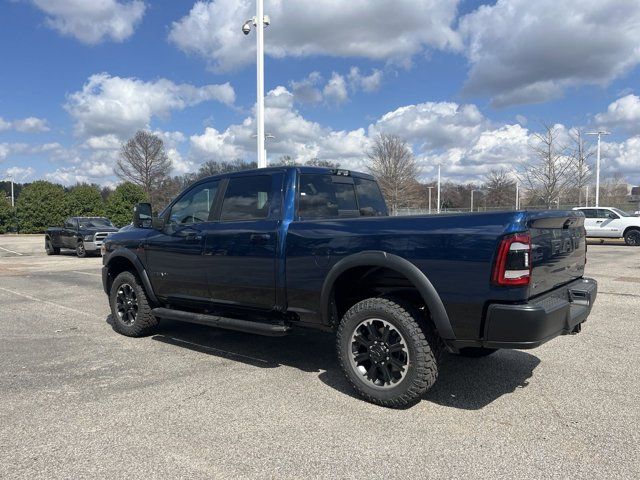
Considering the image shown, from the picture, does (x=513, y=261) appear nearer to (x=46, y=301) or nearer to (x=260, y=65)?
(x=46, y=301)

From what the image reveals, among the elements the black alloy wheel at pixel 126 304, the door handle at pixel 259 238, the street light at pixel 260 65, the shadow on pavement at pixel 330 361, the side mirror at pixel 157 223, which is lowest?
the shadow on pavement at pixel 330 361

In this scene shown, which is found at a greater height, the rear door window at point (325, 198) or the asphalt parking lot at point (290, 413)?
the rear door window at point (325, 198)

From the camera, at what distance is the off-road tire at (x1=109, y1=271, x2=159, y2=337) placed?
6.18 metres

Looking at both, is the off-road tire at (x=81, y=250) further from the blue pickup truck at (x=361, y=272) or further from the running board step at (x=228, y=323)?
the running board step at (x=228, y=323)

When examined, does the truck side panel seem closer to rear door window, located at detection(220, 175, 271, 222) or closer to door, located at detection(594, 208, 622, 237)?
rear door window, located at detection(220, 175, 271, 222)

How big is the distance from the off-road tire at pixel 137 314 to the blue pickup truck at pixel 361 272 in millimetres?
29

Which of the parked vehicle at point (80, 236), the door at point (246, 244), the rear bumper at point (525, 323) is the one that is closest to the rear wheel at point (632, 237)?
the parked vehicle at point (80, 236)

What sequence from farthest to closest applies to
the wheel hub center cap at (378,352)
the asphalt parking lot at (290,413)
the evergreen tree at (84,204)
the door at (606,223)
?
the evergreen tree at (84,204)
the door at (606,223)
the wheel hub center cap at (378,352)
the asphalt parking lot at (290,413)

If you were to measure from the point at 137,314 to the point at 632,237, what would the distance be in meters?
22.2

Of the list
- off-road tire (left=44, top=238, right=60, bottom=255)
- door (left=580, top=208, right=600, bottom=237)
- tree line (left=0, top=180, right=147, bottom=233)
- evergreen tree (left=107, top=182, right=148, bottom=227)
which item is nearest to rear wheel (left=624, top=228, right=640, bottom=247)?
door (left=580, top=208, right=600, bottom=237)

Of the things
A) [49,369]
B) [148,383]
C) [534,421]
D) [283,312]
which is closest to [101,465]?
[148,383]

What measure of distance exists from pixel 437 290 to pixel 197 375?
8.17ft

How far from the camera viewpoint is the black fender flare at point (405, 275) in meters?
3.71

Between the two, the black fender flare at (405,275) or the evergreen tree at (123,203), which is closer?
the black fender flare at (405,275)
